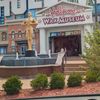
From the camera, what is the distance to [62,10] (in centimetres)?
5116

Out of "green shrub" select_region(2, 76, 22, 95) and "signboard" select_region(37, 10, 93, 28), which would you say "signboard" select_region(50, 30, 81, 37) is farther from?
"green shrub" select_region(2, 76, 22, 95)

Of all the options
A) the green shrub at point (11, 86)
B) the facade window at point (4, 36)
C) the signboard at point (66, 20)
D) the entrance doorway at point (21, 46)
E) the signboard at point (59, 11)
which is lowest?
the green shrub at point (11, 86)

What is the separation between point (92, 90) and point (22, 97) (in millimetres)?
2998

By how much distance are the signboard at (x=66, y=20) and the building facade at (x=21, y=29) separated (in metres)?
0.44

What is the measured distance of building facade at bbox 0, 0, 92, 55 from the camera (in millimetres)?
53122

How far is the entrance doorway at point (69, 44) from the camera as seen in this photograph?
181 ft

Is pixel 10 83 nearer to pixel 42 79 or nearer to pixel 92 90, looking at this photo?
pixel 42 79

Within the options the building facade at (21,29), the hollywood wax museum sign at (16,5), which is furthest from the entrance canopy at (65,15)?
the hollywood wax museum sign at (16,5)

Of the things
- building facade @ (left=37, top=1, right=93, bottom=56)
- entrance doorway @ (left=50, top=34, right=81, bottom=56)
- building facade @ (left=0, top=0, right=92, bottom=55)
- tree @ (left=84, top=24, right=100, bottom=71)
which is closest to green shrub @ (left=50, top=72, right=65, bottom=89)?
tree @ (left=84, top=24, right=100, bottom=71)

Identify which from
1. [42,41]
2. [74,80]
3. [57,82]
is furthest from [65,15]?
[57,82]

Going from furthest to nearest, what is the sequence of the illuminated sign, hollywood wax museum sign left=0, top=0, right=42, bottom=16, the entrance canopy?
hollywood wax museum sign left=0, top=0, right=42, bottom=16 < the illuminated sign < the entrance canopy

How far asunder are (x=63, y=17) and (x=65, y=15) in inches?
16.5

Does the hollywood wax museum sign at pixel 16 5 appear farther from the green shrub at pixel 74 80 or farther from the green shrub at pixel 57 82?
the green shrub at pixel 57 82

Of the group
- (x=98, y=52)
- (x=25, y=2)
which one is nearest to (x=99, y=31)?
(x=98, y=52)
